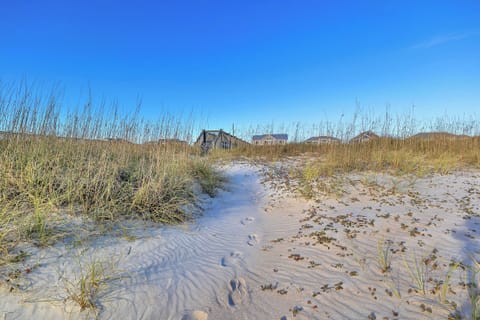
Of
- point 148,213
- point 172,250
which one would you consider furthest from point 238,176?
point 172,250

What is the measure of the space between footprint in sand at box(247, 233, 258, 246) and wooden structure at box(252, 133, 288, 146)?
743 cm

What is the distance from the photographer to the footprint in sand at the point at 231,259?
8.59 feet

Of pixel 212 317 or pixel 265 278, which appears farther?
pixel 265 278

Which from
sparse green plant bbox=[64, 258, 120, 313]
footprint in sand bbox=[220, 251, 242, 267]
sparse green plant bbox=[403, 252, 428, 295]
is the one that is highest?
sparse green plant bbox=[403, 252, 428, 295]

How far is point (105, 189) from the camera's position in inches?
129

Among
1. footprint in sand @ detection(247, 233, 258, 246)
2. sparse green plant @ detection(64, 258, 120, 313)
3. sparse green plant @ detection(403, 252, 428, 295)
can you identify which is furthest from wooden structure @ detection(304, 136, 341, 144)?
sparse green plant @ detection(64, 258, 120, 313)

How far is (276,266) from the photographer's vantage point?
99.7 inches

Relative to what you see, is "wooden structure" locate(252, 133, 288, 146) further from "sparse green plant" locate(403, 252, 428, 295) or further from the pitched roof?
"sparse green plant" locate(403, 252, 428, 295)

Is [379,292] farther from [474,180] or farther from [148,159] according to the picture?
[474,180]

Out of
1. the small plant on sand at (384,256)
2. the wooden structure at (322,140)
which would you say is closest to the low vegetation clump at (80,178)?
the small plant on sand at (384,256)

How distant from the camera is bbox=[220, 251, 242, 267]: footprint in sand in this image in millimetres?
2619

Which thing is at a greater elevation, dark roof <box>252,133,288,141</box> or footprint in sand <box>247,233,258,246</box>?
dark roof <box>252,133,288,141</box>

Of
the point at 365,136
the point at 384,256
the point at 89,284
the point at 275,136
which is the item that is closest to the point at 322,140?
the point at 365,136

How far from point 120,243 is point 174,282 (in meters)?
0.85
